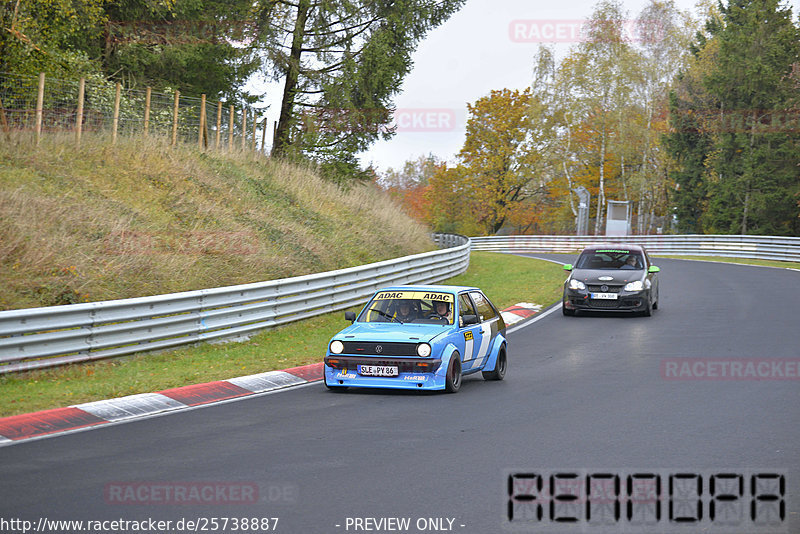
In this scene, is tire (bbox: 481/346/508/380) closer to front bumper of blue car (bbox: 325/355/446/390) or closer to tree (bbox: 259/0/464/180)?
front bumper of blue car (bbox: 325/355/446/390)

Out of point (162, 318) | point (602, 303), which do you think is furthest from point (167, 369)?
point (602, 303)

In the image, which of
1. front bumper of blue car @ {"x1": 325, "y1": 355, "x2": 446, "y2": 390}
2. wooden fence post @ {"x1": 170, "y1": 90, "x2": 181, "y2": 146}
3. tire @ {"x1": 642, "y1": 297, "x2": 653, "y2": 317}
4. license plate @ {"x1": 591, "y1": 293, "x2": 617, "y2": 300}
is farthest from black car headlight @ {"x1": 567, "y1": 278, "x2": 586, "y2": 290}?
wooden fence post @ {"x1": 170, "y1": 90, "x2": 181, "y2": 146}

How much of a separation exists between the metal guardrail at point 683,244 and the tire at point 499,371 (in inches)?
1388

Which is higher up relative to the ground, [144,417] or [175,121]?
[175,121]

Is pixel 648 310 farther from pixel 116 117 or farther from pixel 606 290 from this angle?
pixel 116 117

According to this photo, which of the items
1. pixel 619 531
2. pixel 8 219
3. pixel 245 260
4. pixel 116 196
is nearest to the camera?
pixel 619 531

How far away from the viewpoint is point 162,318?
47.2 ft

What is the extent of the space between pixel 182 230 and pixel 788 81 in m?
45.1

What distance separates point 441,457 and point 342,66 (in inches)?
1158

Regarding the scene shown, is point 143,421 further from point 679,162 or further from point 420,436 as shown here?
point 679,162

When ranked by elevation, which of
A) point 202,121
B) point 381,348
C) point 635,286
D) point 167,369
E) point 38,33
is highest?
point 38,33

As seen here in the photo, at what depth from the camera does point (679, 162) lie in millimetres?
66125

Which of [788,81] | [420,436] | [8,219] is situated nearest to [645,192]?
[788,81]

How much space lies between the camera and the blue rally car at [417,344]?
11.5m
